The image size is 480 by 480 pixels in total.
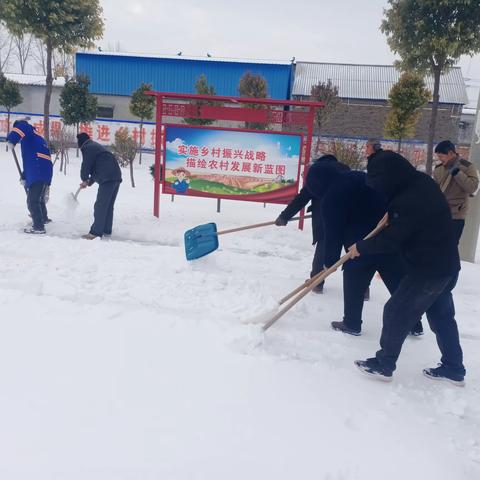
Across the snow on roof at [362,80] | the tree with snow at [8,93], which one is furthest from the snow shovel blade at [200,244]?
the snow on roof at [362,80]

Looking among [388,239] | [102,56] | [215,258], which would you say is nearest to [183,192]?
[215,258]

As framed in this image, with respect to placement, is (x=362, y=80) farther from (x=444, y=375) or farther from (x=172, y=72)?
(x=444, y=375)

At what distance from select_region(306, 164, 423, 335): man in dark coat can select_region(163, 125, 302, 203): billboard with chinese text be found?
370cm

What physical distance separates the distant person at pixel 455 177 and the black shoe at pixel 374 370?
2044 millimetres

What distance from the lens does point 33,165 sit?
6094mm

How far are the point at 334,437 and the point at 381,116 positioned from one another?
2544 centimetres

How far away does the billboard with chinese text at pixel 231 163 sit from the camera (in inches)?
286

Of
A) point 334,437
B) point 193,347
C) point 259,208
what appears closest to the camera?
point 334,437

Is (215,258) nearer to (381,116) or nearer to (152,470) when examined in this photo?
(152,470)

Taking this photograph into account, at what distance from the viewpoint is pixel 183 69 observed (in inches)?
931

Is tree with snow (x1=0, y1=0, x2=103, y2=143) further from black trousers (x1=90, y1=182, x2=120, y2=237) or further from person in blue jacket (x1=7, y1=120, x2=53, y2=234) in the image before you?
black trousers (x1=90, y1=182, x2=120, y2=237)

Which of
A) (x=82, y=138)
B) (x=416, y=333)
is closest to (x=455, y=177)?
(x=416, y=333)

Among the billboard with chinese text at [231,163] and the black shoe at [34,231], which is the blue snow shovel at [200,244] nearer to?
the black shoe at [34,231]

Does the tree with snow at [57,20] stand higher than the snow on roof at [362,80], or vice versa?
the snow on roof at [362,80]
